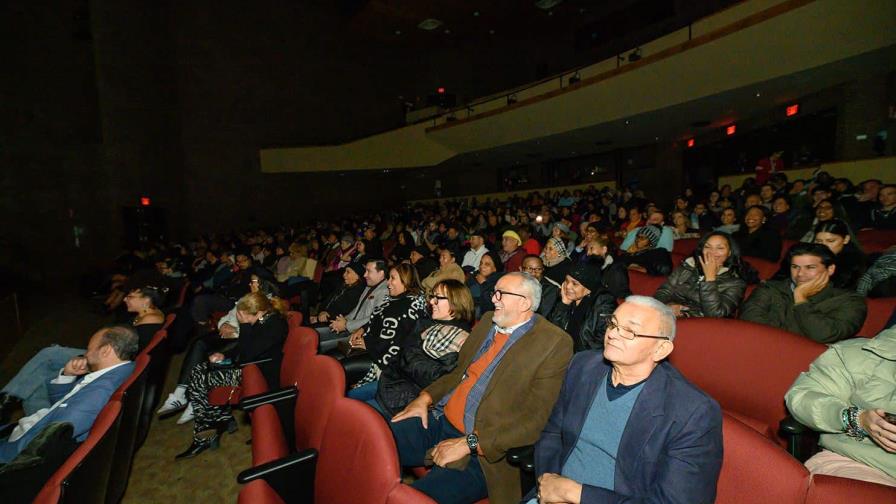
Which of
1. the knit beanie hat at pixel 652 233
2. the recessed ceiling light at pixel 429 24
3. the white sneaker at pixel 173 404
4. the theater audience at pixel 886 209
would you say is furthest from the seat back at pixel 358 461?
the recessed ceiling light at pixel 429 24

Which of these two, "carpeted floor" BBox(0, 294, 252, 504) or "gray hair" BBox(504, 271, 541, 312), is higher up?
"gray hair" BBox(504, 271, 541, 312)

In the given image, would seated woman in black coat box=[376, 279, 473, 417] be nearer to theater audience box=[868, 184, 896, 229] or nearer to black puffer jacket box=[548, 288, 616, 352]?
black puffer jacket box=[548, 288, 616, 352]

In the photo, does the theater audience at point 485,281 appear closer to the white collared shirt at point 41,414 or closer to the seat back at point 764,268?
the seat back at point 764,268

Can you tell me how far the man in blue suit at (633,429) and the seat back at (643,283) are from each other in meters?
1.95

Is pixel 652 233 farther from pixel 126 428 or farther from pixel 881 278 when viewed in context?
pixel 126 428

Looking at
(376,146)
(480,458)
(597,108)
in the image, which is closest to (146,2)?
(376,146)

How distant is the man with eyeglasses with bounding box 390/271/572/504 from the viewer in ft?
5.36

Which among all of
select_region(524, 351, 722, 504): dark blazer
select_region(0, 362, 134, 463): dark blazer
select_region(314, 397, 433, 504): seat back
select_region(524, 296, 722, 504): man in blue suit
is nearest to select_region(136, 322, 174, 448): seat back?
select_region(0, 362, 134, 463): dark blazer

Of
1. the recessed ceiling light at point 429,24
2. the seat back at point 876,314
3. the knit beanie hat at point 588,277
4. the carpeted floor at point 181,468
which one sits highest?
the recessed ceiling light at point 429,24

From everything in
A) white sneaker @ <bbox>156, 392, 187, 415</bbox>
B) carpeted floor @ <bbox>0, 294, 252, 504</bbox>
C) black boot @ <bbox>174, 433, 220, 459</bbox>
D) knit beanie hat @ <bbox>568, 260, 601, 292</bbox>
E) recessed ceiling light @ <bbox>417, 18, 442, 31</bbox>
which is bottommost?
carpeted floor @ <bbox>0, 294, 252, 504</bbox>

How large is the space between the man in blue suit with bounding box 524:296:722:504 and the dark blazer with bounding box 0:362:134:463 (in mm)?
2013

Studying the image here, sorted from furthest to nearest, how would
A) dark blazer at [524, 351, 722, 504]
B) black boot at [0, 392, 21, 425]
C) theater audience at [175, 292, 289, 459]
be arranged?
theater audience at [175, 292, 289, 459] → black boot at [0, 392, 21, 425] → dark blazer at [524, 351, 722, 504]

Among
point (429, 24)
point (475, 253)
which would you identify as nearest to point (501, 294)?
point (475, 253)

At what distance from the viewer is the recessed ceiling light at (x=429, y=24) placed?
1372cm
